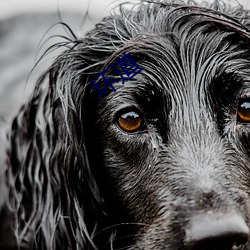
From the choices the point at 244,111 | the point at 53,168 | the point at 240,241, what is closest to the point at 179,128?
the point at 244,111

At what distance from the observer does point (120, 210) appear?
3.49 m

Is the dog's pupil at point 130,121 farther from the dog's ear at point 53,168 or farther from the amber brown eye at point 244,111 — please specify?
the amber brown eye at point 244,111

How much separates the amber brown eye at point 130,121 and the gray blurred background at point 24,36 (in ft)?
3.46

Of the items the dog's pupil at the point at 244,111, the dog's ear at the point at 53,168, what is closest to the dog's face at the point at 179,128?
the dog's pupil at the point at 244,111

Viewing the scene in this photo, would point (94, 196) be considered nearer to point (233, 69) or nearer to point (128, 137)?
point (128, 137)

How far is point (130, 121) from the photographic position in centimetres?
335

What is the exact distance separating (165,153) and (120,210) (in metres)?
0.38

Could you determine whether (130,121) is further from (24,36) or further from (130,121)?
(24,36)

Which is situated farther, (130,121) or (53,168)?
(53,168)

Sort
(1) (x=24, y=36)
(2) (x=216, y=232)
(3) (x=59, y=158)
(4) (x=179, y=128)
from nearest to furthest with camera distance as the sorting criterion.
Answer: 1. (2) (x=216, y=232)
2. (4) (x=179, y=128)
3. (3) (x=59, y=158)
4. (1) (x=24, y=36)

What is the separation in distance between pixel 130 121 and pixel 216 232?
69 cm

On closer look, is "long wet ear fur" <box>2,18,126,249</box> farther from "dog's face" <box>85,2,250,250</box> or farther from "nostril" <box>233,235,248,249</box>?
"nostril" <box>233,235,248,249</box>

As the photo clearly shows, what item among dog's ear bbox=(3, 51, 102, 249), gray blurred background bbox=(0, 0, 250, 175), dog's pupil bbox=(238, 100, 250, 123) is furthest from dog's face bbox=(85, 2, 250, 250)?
gray blurred background bbox=(0, 0, 250, 175)

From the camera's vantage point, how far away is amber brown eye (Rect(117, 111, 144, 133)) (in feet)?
10.9
